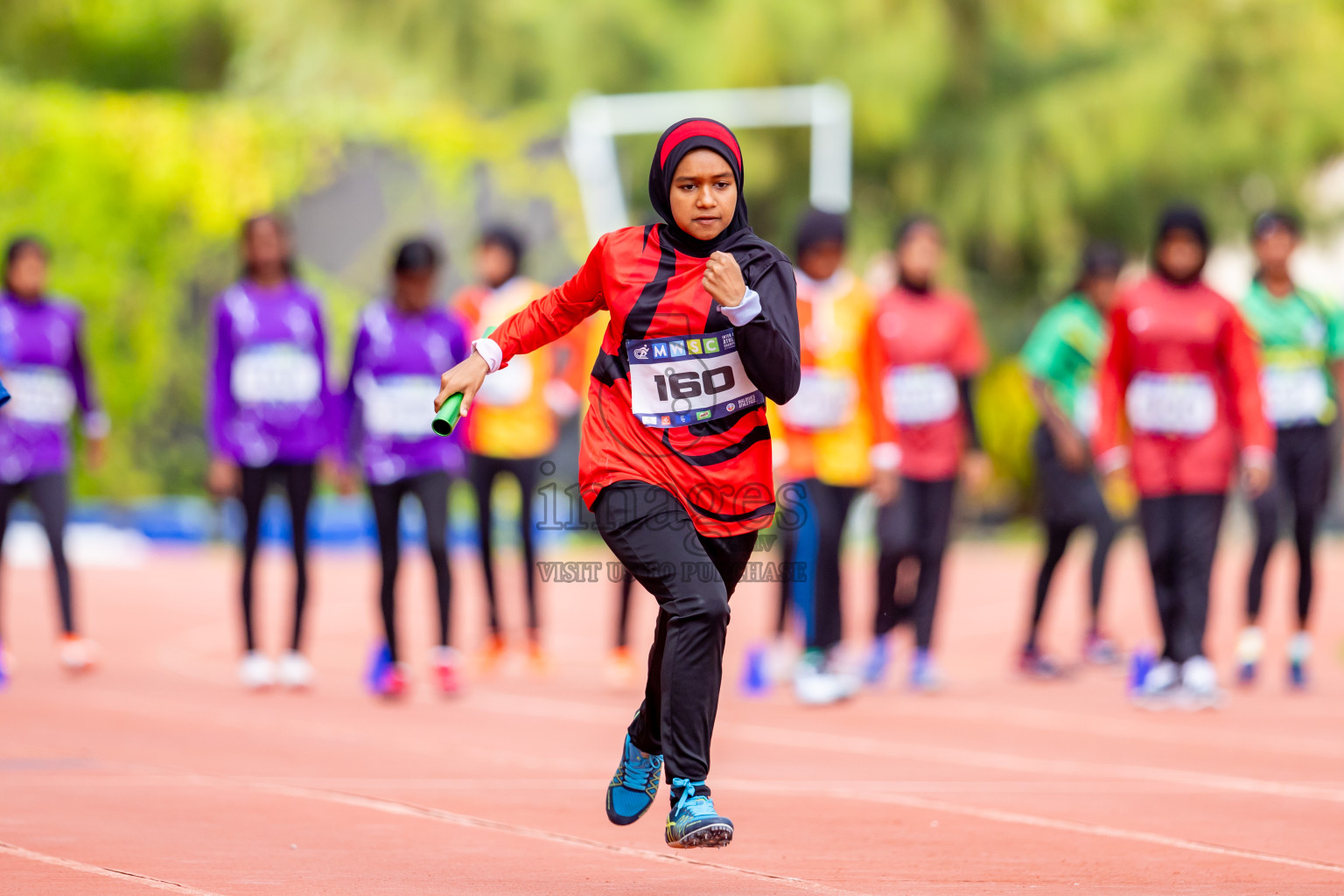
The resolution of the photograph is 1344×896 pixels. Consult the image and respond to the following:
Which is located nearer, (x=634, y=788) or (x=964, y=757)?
(x=634, y=788)

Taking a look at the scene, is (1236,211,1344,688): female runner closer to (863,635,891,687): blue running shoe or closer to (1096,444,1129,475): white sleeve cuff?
(1096,444,1129,475): white sleeve cuff

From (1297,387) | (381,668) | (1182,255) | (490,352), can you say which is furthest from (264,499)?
(1297,387)

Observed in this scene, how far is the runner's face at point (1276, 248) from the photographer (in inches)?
395

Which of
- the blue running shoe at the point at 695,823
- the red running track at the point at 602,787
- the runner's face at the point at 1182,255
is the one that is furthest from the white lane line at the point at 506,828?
the runner's face at the point at 1182,255

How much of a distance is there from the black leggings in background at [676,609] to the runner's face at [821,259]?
170 inches

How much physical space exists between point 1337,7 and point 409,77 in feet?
44.5

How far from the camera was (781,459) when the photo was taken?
9.53 metres

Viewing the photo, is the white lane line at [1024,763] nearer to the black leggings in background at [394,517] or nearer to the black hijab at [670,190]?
the black leggings in background at [394,517]

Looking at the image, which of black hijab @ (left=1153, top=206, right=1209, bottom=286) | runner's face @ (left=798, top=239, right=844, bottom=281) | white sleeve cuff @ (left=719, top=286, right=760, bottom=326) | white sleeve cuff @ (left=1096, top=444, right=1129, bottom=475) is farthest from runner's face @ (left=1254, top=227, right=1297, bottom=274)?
white sleeve cuff @ (left=719, top=286, right=760, bottom=326)

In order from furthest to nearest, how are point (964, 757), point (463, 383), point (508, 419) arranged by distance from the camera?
point (508, 419) → point (964, 757) → point (463, 383)

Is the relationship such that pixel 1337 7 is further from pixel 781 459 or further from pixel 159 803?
pixel 159 803

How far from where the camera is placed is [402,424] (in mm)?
9523

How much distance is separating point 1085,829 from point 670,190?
238 cm

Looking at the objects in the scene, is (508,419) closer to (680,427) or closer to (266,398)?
(266,398)
